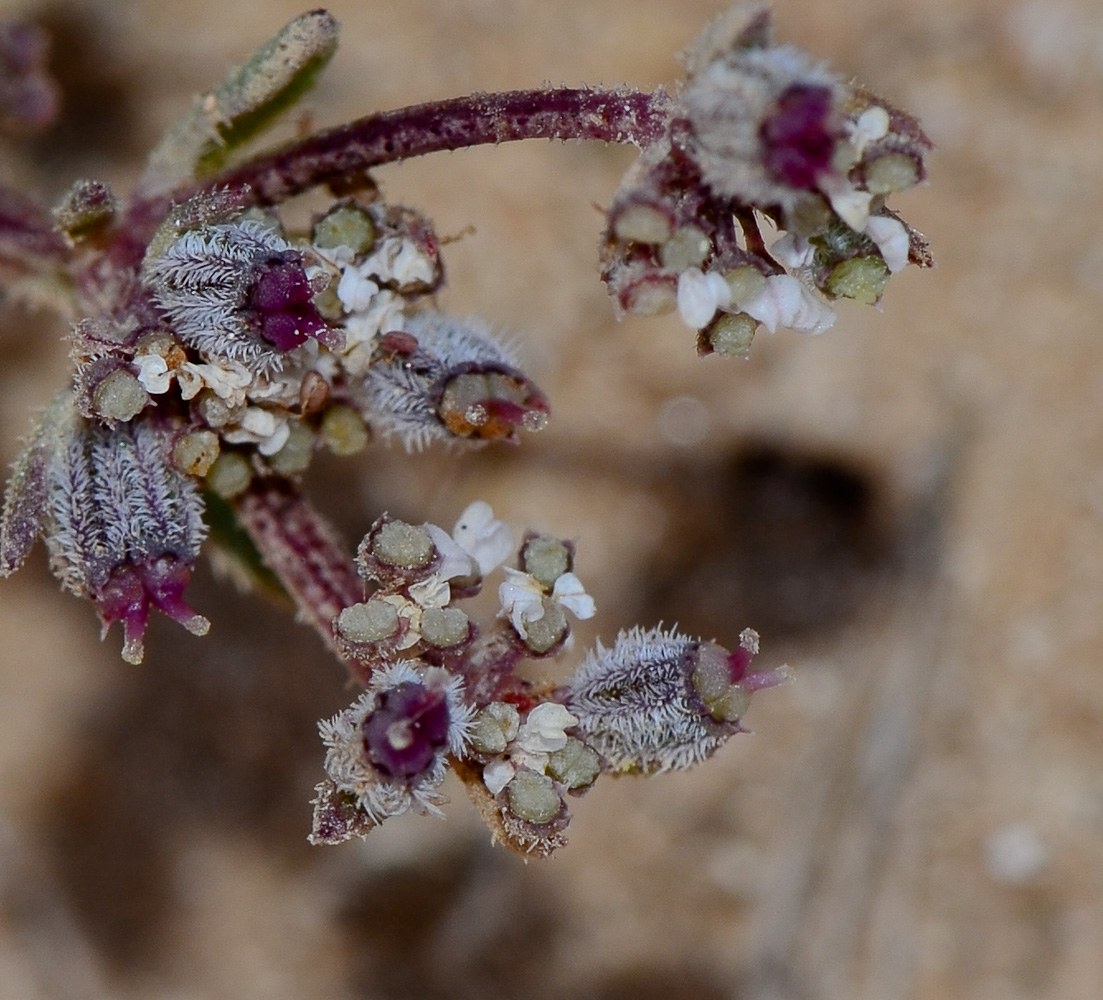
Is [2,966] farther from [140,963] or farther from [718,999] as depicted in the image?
[718,999]

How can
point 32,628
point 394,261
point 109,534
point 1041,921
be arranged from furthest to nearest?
1. point 32,628
2. point 1041,921
3. point 394,261
4. point 109,534

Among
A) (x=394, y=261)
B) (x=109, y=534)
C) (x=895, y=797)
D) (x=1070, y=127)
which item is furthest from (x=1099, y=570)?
(x=109, y=534)

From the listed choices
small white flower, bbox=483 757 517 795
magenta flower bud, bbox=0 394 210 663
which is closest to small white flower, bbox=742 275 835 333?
small white flower, bbox=483 757 517 795

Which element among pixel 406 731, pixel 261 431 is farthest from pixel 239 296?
pixel 406 731

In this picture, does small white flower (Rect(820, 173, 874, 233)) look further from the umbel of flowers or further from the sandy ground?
the sandy ground

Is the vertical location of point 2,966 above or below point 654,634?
above

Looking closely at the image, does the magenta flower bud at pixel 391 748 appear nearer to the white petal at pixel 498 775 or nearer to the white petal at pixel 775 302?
the white petal at pixel 498 775
